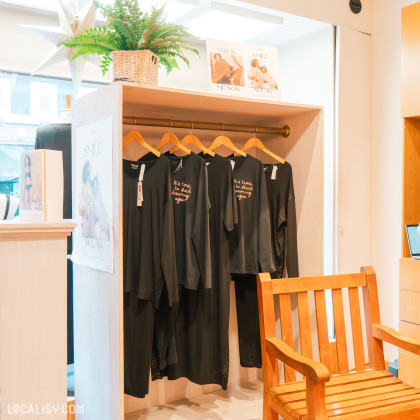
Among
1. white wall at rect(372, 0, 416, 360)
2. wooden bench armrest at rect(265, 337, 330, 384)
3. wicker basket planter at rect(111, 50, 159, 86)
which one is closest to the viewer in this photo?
wooden bench armrest at rect(265, 337, 330, 384)

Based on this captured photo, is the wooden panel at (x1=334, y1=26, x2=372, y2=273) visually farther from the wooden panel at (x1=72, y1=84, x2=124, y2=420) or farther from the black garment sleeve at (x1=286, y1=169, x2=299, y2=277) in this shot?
the wooden panel at (x1=72, y1=84, x2=124, y2=420)

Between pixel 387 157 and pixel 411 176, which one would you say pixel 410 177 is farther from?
pixel 387 157

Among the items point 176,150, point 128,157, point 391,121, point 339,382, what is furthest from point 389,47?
point 339,382

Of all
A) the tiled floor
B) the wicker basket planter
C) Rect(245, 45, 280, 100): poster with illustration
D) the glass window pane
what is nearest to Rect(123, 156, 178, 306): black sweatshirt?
the wicker basket planter

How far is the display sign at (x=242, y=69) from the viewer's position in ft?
8.53

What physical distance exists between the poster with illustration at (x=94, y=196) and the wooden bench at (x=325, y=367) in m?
0.68

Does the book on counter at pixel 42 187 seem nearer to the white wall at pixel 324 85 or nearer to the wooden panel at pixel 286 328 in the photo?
the wooden panel at pixel 286 328

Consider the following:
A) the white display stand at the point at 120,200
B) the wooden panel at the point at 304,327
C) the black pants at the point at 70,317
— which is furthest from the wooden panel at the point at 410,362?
the black pants at the point at 70,317

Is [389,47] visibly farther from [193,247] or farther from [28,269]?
[28,269]

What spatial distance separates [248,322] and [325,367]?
1.34 m

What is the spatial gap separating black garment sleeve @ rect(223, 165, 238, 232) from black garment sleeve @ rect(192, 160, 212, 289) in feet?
0.45

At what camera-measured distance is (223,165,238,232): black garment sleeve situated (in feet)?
8.73

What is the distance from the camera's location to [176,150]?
277 cm

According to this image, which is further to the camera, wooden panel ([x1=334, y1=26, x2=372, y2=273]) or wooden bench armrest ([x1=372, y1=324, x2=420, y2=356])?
wooden panel ([x1=334, y1=26, x2=372, y2=273])
